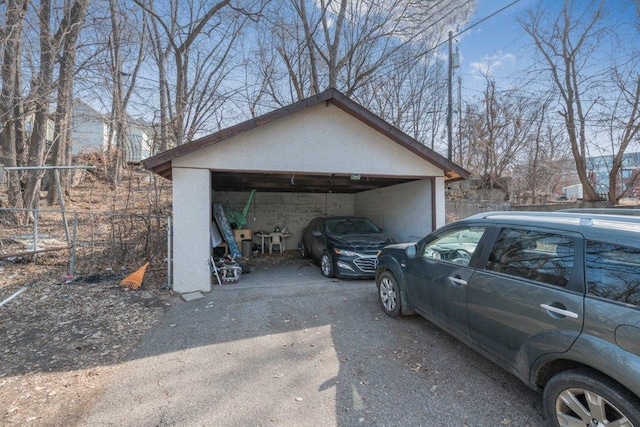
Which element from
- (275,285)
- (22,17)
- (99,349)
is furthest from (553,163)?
(22,17)

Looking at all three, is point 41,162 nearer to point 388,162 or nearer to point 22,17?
point 22,17

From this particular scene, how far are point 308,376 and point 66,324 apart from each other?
12.0ft

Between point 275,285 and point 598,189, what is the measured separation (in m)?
18.3

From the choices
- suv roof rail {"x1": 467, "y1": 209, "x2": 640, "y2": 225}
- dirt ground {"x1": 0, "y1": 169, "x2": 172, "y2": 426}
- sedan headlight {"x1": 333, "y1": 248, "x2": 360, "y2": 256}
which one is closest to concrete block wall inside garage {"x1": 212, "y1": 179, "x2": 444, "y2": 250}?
sedan headlight {"x1": 333, "y1": 248, "x2": 360, "y2": 256}

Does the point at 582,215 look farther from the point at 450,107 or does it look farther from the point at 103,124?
the point at 103,124

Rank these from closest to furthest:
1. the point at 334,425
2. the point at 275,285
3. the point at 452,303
Result: the point at 334,425, the point at 452,303, the point at 275,285

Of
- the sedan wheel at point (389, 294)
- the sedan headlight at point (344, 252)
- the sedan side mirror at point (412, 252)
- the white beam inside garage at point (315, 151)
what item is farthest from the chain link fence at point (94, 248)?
the sedan side mirror at point (412, 252)

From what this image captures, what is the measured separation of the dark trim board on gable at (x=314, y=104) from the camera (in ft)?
18.2

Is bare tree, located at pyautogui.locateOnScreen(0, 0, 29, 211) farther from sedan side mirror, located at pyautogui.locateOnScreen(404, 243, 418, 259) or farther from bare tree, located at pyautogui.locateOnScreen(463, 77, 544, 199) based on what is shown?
bare tree, located at pyautogui.locateOnScreen(463, 77, 544, 199)

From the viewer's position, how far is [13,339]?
380cm

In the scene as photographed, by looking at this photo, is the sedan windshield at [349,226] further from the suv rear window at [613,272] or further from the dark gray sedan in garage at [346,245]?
the suv rear window at [613,272]

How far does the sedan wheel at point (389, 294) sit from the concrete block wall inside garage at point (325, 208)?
3.88 meters

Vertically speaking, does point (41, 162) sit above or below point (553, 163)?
below

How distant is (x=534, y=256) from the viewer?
8.14 feet
